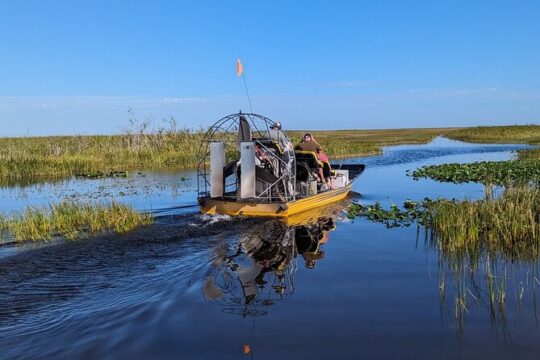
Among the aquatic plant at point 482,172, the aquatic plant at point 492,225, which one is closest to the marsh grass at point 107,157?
the aquatic plant at point 482,172

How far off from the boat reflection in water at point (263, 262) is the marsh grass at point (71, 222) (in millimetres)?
2770

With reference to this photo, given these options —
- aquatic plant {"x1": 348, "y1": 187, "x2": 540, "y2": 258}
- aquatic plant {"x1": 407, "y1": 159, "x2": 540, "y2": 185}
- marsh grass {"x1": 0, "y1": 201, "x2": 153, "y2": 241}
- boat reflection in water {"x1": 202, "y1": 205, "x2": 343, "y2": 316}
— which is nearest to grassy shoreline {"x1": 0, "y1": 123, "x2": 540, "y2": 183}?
aquatic plant {"x1": 407, "y1": 159, "x2": 540, "y2": 185}

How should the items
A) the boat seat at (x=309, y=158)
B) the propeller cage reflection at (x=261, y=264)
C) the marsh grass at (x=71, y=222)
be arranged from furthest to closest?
the boat seat at (x=309, y=158)
the marsh grass at (x=71, y=222)
the propeller cage reflection at (x=261, y=264)

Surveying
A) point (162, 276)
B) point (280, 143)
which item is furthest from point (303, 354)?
point (280, 143)

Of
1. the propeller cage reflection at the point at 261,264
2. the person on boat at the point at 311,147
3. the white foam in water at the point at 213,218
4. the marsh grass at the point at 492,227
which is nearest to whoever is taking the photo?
the propeller cage reflection at the point at 261,264

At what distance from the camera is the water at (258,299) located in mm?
5512

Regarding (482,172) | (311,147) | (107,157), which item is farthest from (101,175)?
(482,172)

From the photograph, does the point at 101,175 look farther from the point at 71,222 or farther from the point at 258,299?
the point at 258,299

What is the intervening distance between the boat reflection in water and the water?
34 millimetres

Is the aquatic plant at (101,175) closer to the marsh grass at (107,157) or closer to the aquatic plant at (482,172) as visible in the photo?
the marsh grass at (107,157)

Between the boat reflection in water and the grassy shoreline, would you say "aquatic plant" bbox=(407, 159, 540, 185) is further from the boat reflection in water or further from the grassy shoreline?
the boat reflection in water

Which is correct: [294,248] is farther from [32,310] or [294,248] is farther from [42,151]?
[42,151]

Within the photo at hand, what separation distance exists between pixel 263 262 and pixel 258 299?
205 centimetres

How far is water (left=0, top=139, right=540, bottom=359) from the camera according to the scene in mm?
5512
